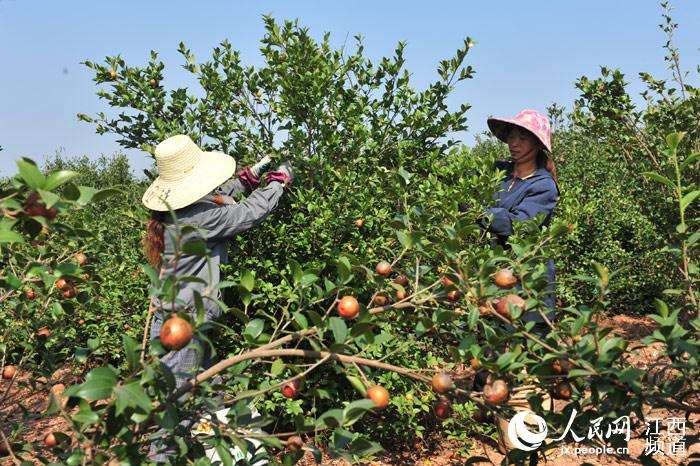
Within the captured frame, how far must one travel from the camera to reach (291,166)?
273 centimetres

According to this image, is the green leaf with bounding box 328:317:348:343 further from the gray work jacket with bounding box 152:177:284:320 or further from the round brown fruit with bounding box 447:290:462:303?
the gray work jacket with bounding box 152:177:284:320

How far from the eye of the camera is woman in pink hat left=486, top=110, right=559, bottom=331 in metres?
2.89

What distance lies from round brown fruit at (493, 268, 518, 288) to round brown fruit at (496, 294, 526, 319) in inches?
2.0

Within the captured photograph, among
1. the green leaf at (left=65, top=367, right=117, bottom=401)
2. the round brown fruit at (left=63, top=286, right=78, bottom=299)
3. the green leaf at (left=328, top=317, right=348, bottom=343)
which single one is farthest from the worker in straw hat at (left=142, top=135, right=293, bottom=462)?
the green leaf at (left=65, top=367, right=117, bottom=401)

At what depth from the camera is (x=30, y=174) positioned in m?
1.14

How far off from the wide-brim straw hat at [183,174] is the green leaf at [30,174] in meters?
1.32

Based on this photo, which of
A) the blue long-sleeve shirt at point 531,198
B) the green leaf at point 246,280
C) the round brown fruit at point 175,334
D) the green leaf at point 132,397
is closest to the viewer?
the green leaf at point 132,397

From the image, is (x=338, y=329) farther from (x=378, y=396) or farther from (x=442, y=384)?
(x=442, y=384)

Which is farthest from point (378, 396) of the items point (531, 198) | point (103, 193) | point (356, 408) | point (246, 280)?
point (531, 198)

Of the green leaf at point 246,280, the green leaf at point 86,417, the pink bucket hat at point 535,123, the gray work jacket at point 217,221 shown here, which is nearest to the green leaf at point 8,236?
the green leaf at point 86,417

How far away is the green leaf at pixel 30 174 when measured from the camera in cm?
112

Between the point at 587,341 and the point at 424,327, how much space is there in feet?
1.39

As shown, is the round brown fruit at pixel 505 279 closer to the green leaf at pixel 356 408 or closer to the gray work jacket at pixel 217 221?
the green leaf at pixel 356 408

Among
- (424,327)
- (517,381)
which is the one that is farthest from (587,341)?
(424,327)
